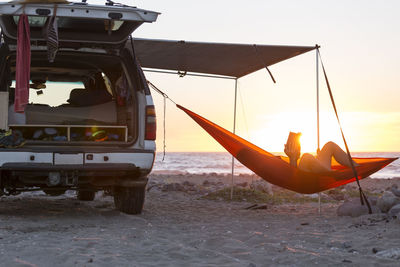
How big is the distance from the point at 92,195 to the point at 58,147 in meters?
2.62

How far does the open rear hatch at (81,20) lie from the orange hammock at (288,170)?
1.89m

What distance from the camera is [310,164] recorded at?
5.83 meters

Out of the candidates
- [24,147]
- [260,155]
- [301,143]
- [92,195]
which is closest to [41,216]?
[24,147]

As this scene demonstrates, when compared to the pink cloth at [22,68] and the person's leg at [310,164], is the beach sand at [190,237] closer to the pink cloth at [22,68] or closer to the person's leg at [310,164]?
the person's leg at [310,164]

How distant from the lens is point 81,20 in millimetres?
5191

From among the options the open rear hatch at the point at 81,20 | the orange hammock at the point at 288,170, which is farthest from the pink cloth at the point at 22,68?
the orange hammock at the point at 288,170

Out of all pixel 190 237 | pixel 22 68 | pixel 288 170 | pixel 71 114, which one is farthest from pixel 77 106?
pixel 288 170

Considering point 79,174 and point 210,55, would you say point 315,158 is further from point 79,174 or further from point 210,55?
point 79,174

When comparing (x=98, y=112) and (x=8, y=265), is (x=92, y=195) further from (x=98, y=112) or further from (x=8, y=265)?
(x=8, y=265)

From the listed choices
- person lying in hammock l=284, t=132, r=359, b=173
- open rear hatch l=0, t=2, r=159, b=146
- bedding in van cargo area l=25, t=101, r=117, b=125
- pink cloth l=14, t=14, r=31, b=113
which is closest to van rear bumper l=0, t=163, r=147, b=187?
open rear hatch l=0, t=2, r=159, b=146

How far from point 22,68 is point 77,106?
99 centimetres

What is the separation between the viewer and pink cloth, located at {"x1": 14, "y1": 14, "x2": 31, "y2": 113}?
4.89 metres

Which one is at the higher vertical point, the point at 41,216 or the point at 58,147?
the point at 58,147

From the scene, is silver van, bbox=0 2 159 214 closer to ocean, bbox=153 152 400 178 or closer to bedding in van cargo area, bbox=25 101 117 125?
bedding in van cargo area, bbox=25 101 117 125
